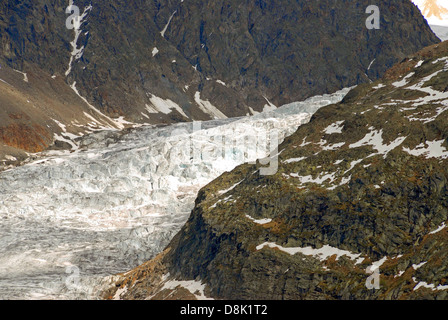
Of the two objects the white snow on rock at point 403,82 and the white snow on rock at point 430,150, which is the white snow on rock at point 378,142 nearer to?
the white snow on rock at point 430,150

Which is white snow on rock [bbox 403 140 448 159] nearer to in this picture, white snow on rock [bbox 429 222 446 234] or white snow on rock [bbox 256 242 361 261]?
white snow on rock [bbox 429 222 446 234]

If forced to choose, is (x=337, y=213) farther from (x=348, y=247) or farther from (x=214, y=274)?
(x=214, y=274)

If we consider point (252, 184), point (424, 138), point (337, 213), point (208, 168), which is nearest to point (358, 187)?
point (337, 213)

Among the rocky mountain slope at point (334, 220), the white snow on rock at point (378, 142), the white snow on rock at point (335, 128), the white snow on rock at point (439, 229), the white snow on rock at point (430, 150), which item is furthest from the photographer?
the white snow on rock at point (335, 128)

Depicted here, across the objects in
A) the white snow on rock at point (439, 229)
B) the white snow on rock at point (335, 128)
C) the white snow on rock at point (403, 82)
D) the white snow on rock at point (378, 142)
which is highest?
the white snow on rock at point (403, 82)

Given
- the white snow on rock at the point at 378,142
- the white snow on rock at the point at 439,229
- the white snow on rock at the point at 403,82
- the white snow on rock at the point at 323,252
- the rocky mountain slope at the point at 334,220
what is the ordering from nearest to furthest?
the white snow on rock at the point at 439,229 → the rocky mountain slope at the point at 334,220 → the white snow on rock at the point at 323,252 → the white snow on rock at the point at 378,142 → the white snow on rock at the point at 403,82

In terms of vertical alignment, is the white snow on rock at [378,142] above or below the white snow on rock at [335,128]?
below

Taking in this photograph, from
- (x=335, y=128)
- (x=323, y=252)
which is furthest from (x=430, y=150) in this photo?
(x=335, y=128)

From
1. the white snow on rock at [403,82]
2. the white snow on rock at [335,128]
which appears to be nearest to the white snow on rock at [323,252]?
the white snow on rock at [335,128]

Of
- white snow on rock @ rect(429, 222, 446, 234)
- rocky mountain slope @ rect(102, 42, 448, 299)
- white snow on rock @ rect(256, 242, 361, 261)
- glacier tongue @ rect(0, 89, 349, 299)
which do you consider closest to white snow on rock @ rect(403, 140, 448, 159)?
rocky mountain slope @ rect(102, 42, 448, 299)
